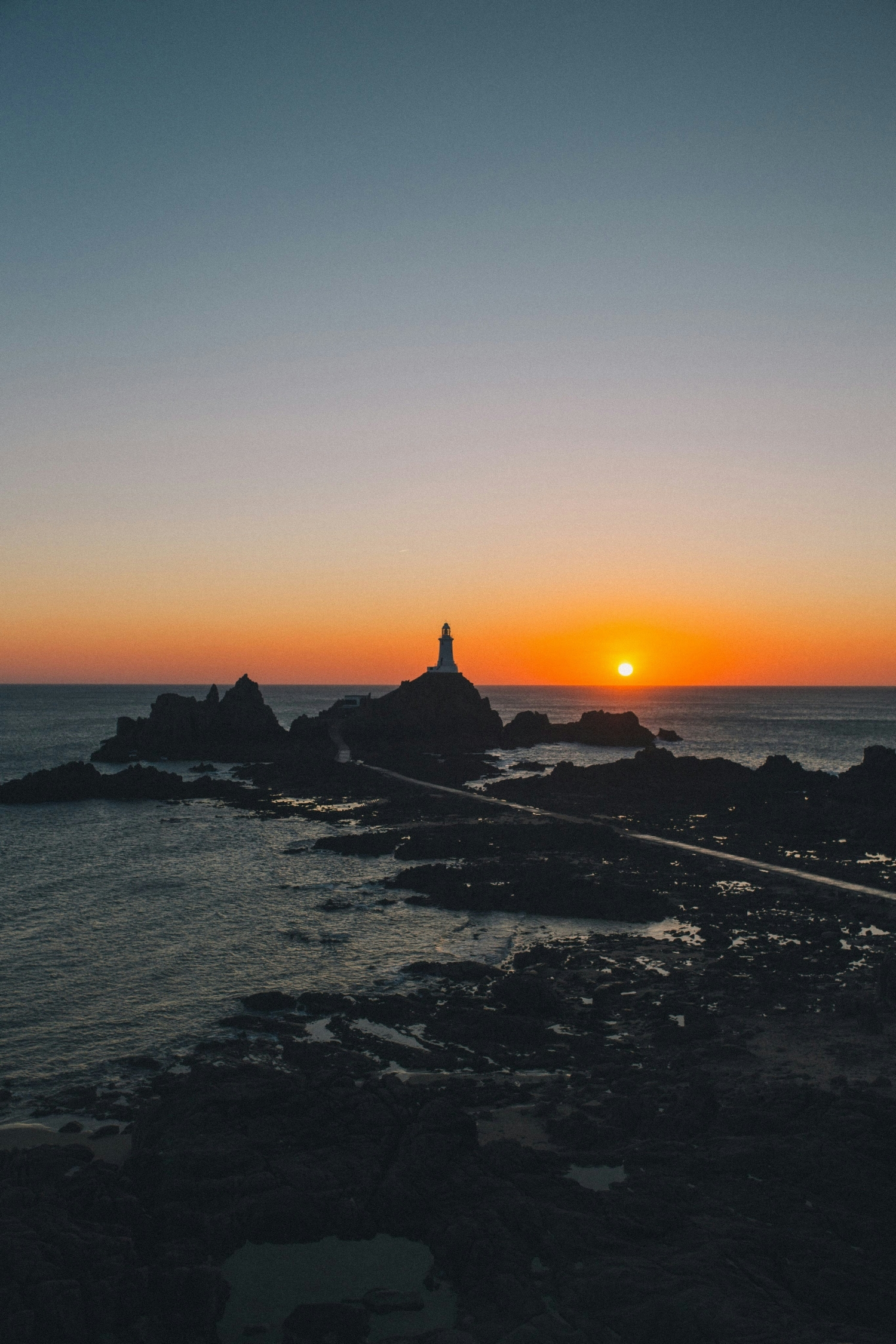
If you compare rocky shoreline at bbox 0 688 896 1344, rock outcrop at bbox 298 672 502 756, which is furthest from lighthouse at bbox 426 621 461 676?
rocky shoreline at bbox 0 688 896 1344

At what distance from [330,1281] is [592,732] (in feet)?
346

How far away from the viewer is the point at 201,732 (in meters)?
94.2

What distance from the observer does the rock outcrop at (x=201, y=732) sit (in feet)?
296

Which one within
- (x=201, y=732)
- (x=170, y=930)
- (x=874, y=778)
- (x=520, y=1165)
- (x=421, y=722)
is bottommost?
(x=170, y=930)

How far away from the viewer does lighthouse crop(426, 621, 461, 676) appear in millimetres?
108562

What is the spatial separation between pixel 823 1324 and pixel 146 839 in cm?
4014

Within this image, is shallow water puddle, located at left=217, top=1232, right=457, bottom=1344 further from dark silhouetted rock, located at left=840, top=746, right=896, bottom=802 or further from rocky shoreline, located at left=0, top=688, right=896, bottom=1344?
dark silhouetted rock, located at left=840, top=746, right=896, bottom=802

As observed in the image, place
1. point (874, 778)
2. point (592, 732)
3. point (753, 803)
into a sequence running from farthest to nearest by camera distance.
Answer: point (592, 732)
point (874, 778)
point (753, 803)

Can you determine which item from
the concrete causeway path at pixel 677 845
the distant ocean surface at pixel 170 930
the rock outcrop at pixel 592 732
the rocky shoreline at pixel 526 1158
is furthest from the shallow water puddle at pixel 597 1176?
the rock outcrop at pixel 592 732

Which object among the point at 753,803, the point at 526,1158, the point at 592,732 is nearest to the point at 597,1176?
the point at 526,1158

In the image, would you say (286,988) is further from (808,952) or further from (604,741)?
(604,741)

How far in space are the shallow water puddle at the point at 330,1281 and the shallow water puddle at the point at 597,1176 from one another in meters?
2.58

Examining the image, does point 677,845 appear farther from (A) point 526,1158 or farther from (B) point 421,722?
(B) point 421,722

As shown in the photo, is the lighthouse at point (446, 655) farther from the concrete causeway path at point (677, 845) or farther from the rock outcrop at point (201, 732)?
the concrete causeway path at point (677, 845)
